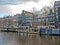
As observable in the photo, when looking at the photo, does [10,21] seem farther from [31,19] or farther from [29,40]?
[29,40]

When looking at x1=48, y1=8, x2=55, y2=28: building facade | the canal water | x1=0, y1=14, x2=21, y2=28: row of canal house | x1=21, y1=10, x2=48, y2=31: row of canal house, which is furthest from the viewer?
x1=0, y1=14, x2=21, y2=28: row of canal house

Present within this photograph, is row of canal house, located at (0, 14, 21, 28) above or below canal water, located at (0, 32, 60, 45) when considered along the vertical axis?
above

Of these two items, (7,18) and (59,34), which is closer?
(59,34)

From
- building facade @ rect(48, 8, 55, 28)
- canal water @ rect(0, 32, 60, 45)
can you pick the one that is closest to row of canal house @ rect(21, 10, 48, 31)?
building facade @ rect(48, 8, 55, 28)

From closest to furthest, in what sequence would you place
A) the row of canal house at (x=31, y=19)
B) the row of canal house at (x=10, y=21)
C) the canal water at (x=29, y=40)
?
the canal water at (x=29, y=40), the row of canal house at (x=31, y=19), the row of canal house at (x=10, y=21)

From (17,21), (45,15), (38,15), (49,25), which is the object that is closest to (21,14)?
(17,21)

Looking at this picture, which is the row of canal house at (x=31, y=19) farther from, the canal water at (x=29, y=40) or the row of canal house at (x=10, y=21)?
the canal water at (x=29, y=40)

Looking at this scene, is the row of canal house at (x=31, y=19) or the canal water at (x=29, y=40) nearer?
the canal water at (x=29, y=40)

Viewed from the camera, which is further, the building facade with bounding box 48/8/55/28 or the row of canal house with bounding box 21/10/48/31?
the row of canal house with bounding box 21/10/48/31

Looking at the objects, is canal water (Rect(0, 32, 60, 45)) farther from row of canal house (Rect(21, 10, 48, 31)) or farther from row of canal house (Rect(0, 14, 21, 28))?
row of canal house (Rect(0, 14, 21, 28))

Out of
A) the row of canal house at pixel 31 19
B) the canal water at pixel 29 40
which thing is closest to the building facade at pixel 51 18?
the row of canal house at pixel 31 19

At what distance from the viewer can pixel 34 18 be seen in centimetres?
11538

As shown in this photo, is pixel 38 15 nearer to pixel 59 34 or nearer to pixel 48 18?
pixel 48 18

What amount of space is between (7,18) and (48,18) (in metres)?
51.3
